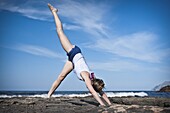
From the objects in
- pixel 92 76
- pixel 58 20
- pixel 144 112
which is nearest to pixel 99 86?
pixel 92 76

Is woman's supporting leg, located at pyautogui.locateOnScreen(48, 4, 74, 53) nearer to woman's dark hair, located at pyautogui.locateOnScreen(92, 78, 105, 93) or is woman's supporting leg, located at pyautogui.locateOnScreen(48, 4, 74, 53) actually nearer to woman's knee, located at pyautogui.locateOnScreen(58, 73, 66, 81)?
woman's knee, located at pyautogui.locateOnScreen(58, 73, 66, 81)

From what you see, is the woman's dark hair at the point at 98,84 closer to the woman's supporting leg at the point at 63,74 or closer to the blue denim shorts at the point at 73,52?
the blue denim shorts at the point at 73,52

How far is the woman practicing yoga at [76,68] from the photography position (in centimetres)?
562

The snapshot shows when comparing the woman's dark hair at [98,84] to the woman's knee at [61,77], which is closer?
the woman's dark hair at [98,84]

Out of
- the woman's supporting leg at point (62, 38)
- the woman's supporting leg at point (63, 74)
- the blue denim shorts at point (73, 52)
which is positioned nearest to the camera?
the blue denim shorts at point (73, 52)

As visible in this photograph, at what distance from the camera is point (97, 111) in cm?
409

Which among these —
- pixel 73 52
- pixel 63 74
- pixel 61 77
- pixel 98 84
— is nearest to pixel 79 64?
pixel 73 52

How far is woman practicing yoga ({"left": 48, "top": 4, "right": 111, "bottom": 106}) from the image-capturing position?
5.62 meters

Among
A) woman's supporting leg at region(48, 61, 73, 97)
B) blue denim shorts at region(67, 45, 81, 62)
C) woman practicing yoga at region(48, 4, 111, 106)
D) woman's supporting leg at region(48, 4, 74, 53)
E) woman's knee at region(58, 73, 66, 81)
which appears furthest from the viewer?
woman's knee at region(58, 73, 66, 81)

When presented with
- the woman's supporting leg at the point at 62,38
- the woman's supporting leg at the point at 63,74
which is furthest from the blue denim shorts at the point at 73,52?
the woman's supporting leg at the point at 63,74

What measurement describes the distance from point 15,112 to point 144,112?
253 centimetres

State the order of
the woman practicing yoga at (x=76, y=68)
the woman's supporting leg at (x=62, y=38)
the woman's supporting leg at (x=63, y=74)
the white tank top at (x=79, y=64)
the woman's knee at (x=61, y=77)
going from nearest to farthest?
the woman practicing yoga at (x=76, y=68), the white tank top at (x=79, y=64), the woman's supporting leg at (x=62, y=38), the woman's supporting leg at (x=63, y=74), the woman's knee at (x=61, y=77)

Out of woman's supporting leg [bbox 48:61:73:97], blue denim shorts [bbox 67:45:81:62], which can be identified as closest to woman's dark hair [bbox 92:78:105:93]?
blue denim shorts [bbox 67:45:81:62]

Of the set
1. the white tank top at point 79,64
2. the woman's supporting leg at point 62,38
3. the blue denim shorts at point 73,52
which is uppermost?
the woman's supporting leg at point 62,38
